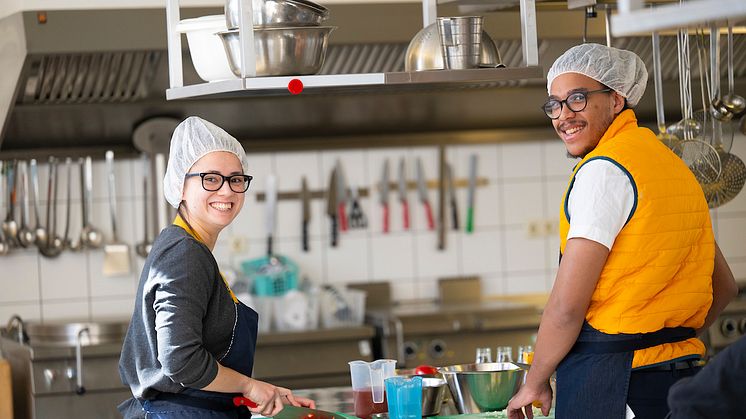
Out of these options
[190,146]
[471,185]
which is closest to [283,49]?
[190,146]

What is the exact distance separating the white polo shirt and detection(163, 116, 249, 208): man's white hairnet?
78cm

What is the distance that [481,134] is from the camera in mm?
5223

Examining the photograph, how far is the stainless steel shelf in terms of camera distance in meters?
2.41

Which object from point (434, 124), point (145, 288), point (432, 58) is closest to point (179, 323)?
point (145, 288)

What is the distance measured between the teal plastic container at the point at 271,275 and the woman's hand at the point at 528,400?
2.48 meters

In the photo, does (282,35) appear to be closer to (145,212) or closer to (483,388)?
(483,388)

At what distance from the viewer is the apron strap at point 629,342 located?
7.61ft

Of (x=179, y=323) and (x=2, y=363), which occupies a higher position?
(x=179, y=323)

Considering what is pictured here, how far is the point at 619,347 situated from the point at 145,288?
1.04 meters

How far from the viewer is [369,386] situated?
8.69ft

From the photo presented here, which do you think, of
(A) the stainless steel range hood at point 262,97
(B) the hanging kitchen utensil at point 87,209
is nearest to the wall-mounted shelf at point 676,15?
(A) the stainless steel range hood at point 262,97

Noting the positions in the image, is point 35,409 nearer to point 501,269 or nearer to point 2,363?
point 2,363

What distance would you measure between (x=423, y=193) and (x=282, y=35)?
2833mm

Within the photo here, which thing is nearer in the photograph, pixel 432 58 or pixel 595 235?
pixel 595 235
